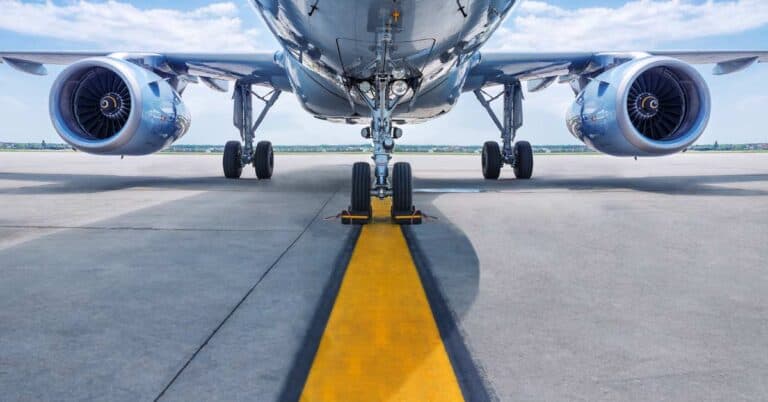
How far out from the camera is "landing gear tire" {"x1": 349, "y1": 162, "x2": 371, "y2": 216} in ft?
13.4

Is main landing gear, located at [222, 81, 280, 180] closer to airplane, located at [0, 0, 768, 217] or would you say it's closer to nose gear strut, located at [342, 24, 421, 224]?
airplane, located at [0, 0, 768, 217]

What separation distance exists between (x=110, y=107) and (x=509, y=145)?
6368 mm

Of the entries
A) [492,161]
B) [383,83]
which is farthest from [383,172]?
[492,161]

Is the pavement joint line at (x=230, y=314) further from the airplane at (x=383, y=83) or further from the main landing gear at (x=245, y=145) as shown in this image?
Answer: the main landing gear at (x=245, y=145)

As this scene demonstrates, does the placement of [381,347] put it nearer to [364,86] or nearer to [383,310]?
[383,310]

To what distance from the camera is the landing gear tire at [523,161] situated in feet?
29.1

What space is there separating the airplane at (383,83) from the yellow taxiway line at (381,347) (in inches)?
66.1

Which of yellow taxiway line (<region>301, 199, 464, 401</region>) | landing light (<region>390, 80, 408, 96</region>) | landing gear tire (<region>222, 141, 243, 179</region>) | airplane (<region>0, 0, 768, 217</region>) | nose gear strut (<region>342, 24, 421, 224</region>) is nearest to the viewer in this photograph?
yellow taxiway line (<region>301, 199, 464, 401</region>)

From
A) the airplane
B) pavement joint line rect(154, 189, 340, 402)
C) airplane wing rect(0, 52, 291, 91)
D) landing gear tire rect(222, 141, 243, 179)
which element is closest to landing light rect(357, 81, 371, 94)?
the airplane

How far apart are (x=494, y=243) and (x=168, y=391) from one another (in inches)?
90.2

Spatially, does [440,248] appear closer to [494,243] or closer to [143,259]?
[494,243]

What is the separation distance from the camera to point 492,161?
350 inches

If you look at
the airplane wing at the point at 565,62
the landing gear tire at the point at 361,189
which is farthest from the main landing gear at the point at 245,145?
the landing gear tire at the point at 361,189

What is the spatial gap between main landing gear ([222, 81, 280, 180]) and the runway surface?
16.3ft
